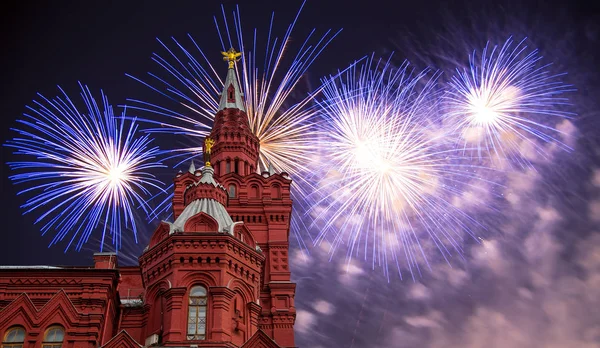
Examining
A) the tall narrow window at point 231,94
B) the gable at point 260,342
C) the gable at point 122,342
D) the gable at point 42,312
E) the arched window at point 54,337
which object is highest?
the tall narrow window at point 231,94

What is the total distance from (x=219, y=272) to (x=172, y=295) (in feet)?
8.52

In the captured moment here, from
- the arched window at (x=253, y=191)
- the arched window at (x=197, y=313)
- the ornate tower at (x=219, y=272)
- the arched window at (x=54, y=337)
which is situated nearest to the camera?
the arched window at (x=54, y=337)

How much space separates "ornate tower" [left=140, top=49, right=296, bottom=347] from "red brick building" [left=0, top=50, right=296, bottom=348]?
52 mm

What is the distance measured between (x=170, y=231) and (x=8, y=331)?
909cm

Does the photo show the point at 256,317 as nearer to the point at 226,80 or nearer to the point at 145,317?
the point at 145,317

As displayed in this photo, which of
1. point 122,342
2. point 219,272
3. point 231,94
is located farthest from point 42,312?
point 231,94

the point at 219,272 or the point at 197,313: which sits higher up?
the point at 219,272

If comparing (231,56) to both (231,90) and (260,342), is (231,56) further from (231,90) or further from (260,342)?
(260,342)

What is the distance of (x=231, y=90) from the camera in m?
56.2

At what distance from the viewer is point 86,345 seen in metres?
31.0

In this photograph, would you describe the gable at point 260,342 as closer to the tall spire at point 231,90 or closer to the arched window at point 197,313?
the arched window at point 197,313

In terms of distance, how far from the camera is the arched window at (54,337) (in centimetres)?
3122

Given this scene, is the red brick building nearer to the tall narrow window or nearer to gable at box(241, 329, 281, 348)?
gable at box(241, 329, 281, 348)

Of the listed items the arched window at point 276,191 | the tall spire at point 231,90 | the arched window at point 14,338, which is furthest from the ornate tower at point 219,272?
the tall spire at point 231,90
